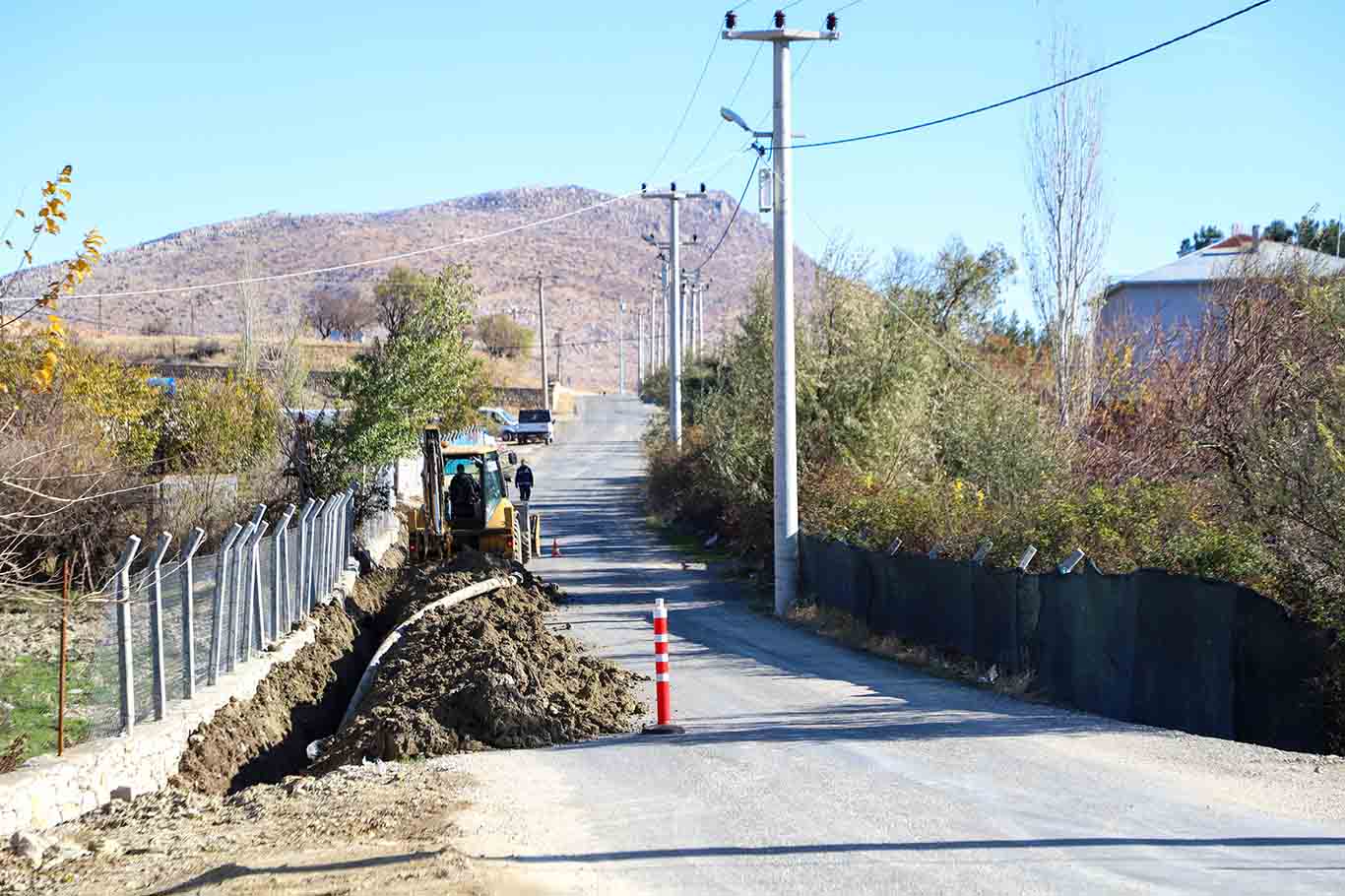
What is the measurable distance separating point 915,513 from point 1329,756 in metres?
10.5

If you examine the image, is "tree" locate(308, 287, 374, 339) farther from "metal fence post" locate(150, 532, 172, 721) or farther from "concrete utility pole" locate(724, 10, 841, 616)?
"metal fence post" locate(150, 532, 172, 721)

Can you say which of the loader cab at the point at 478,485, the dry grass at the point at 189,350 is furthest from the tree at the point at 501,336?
the loader cab at the point at 478,485

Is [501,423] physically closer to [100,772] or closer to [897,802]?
[100,772]

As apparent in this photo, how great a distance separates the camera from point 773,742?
13.5 metres

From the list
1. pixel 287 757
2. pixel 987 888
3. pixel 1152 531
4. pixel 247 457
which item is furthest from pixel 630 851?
pixel 247 457

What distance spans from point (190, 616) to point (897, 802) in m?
8.04

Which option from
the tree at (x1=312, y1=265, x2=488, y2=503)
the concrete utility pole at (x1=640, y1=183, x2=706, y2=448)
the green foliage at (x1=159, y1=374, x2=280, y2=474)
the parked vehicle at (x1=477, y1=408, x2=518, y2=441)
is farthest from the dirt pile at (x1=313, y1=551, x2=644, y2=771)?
the parked vehicle at (x1=477, y1=408, x2=518, y2=441)

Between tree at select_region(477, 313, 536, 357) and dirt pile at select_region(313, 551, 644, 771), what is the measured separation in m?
109

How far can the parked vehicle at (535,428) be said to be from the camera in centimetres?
8100

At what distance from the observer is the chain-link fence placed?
13.2 metres

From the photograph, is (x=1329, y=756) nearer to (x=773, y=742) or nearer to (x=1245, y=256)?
(x=773, y=742)

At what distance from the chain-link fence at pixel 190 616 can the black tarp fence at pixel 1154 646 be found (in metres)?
9.11

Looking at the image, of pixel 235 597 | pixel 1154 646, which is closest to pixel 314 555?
pixel 235 597

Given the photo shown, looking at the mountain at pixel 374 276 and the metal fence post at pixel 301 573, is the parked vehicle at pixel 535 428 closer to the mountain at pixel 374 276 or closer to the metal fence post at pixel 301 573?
the mountain at pixel 374 276
